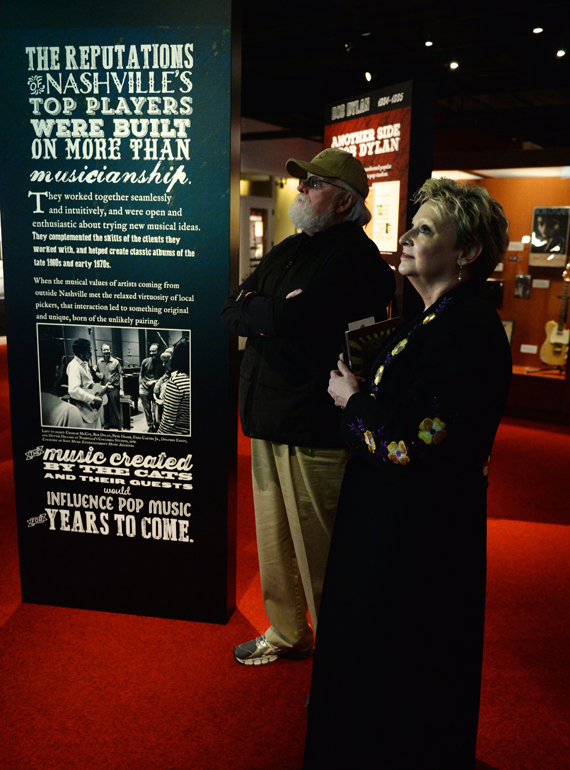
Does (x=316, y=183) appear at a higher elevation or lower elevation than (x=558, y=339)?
higher

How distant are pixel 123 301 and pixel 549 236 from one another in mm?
5488

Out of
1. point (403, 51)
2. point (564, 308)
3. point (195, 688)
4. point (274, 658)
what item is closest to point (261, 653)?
point (274, 658)

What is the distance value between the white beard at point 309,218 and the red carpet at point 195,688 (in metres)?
1.61

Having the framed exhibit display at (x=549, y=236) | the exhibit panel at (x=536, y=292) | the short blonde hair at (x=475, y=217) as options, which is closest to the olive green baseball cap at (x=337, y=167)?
the short blonde hair at (x=475, y=217)

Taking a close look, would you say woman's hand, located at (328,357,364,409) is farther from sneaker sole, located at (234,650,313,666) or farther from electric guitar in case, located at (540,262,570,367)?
electric guitar in case, located at (540,262,570,367)

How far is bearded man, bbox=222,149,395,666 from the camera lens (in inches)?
78.0

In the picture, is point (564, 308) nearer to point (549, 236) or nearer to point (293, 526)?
point (549, 236)

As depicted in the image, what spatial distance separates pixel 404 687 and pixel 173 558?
1374 mm

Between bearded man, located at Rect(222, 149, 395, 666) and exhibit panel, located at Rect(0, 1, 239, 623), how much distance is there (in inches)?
12.3

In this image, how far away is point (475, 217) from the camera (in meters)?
1.39

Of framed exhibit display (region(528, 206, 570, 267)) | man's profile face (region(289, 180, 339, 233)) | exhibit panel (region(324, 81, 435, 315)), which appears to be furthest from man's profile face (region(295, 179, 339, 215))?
framed exhibit display (region(528, 206, 570, 267))

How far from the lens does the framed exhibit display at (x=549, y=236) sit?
6523 millimetres

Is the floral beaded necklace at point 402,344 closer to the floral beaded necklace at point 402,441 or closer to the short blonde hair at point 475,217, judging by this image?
the floral beaded necklace at point 402,441

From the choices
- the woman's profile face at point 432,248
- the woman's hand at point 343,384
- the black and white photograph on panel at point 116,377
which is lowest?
the black and white photograph on panel at point 116,377
